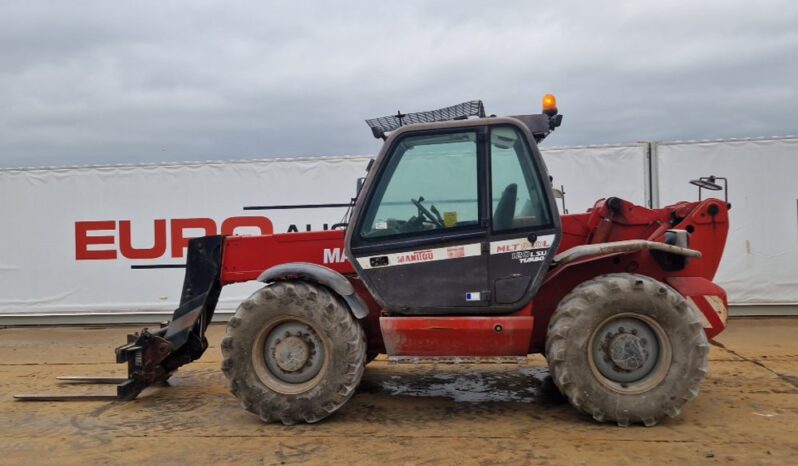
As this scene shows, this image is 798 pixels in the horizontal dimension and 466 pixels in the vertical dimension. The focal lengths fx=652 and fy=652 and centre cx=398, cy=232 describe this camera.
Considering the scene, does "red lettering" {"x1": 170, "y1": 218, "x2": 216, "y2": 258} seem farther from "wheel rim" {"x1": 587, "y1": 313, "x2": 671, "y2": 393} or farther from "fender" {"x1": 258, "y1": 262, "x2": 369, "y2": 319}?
"wheel rim" {"x1": 587, "y1": 313, "x2": 671, "y2": 393}

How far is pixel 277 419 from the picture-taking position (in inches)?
199

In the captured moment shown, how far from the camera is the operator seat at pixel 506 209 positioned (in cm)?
501

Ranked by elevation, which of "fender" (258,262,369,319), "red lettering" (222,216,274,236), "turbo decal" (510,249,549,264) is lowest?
"fender" (258,262,369,319)

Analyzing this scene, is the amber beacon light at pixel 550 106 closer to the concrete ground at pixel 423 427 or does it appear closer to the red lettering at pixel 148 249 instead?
the concrete ground at pixel 423 427

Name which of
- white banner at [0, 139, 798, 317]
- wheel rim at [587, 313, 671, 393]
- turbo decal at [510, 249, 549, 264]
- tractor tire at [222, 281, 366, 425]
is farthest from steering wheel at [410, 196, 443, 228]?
white banner at [0, 139, 798, 317]

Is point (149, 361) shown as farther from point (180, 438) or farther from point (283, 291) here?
point (283, 291)

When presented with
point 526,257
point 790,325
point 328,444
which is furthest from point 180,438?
point 790,325

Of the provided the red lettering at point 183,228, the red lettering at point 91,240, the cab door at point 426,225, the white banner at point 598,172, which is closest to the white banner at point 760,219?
the white banner at point 598,172

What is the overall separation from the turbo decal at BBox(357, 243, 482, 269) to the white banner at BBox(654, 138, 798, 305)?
21.9ft

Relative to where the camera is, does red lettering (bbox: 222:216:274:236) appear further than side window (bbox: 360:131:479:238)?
Yes

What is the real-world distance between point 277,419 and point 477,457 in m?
1.67

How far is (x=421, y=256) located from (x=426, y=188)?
0.53m

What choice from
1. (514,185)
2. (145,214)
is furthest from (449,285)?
(145,214)

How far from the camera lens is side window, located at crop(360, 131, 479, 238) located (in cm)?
505
